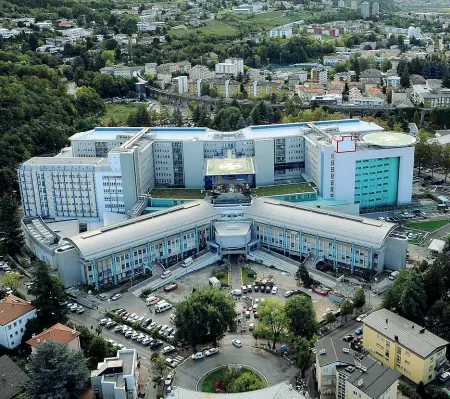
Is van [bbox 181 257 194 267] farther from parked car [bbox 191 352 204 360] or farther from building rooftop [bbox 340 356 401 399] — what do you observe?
building rooftop [bbox 340 356 401 399]

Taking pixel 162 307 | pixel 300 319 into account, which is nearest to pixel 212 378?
pixel 300 319

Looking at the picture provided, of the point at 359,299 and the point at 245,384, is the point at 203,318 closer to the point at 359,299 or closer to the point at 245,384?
the point at 245,384

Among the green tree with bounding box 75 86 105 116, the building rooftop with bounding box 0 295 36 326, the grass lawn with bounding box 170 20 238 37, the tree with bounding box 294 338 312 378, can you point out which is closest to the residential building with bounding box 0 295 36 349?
the building rooftop with bounding box 0 295 36 326

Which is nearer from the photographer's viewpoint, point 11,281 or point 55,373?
point 55,373

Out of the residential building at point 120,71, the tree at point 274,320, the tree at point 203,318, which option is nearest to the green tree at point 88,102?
the residential building at point 120,71

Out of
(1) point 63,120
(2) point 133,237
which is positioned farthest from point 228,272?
(1) point 63,120

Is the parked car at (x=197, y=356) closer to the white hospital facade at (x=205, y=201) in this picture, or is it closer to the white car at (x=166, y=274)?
the white car at (x=166, y=274)
